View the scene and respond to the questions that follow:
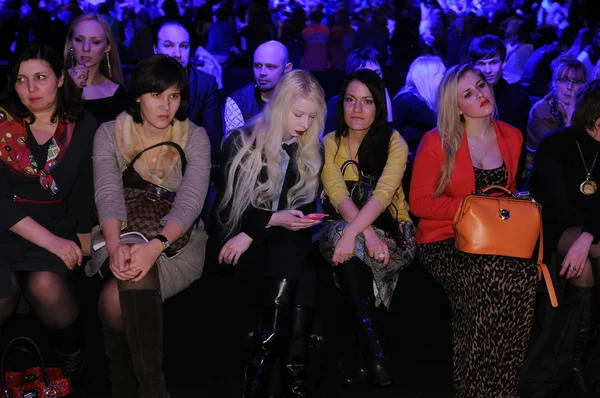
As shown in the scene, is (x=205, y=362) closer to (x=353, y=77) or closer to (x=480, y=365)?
(x=480, y=365)

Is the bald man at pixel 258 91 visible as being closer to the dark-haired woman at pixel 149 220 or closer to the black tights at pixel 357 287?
the dark-haired woman at pixel 149 220

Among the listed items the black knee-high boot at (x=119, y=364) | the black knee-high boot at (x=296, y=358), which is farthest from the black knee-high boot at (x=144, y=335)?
the black knee-high boot at (x=296, y=358)

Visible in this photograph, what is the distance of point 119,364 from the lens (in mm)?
3086

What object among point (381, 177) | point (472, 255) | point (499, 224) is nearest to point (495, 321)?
point (472, 255)

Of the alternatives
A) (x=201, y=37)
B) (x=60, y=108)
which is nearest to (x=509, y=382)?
(x=60, y=108)

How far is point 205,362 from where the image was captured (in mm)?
3643

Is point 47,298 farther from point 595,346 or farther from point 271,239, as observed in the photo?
point 595,346

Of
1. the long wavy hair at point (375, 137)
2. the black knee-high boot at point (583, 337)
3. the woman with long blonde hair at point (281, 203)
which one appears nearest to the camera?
the woman with long blonde hair at point (281, 203)

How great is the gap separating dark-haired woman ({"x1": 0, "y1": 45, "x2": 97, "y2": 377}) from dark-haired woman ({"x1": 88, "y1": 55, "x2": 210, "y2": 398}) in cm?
16

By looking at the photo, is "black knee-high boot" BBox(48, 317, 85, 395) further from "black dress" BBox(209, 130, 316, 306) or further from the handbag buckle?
"black dress" BBox(209, 130, 316, 306)

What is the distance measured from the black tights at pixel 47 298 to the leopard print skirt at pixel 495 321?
1.65 metres

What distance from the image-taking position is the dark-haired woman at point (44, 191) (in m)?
3.12

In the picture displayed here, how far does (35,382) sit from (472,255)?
6.02 ft

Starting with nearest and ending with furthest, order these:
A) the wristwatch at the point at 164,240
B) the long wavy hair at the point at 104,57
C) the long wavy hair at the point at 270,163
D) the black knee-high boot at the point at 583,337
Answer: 1. the wristwatch at the point at 164,240
2. the long wavy hair at the point at 270,163
3. the black knee-high boot at the point at 583,337
4. the long wavy hair at the point at 104,57
